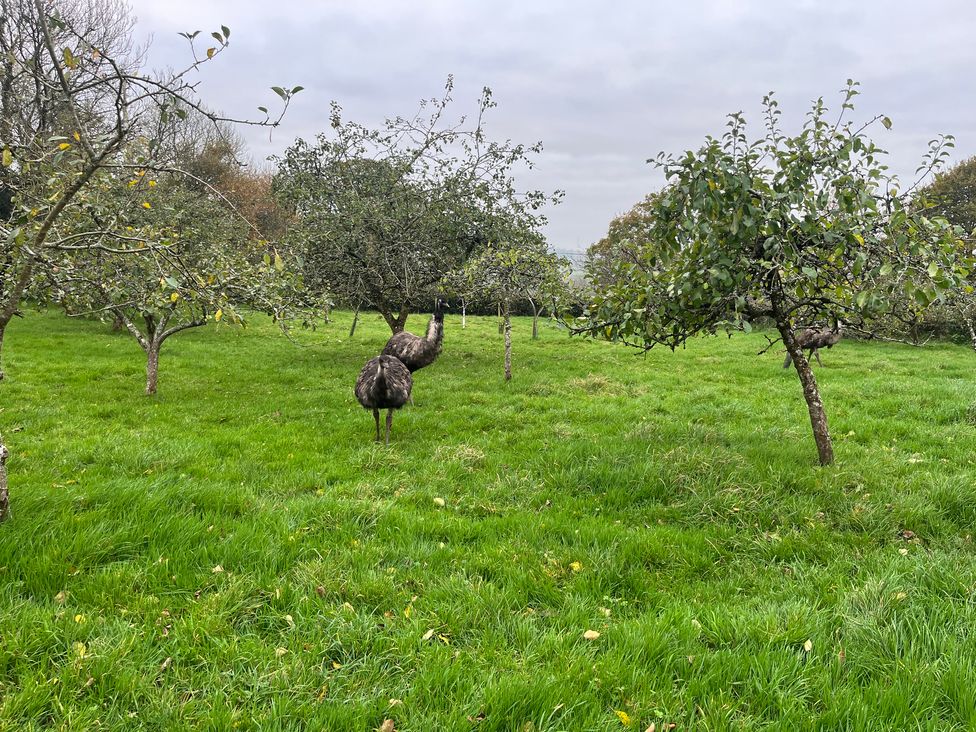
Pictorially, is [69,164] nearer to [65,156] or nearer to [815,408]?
[65,156]

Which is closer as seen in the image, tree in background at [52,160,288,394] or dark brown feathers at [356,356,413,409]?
tree in background at [52,160,288,394]

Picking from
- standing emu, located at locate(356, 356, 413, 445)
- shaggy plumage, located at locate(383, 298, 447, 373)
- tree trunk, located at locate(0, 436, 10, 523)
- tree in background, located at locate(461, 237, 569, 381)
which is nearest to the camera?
tree trunk, located at locate(0, 436, 10, 523)

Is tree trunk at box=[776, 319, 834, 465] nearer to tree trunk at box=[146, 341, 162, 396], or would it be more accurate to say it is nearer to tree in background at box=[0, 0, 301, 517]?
tree in background at box=[0, 0, 301, 517]

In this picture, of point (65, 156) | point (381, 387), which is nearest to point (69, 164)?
point (65, 156)

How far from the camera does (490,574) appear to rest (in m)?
4.54

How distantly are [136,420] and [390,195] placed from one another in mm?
9419

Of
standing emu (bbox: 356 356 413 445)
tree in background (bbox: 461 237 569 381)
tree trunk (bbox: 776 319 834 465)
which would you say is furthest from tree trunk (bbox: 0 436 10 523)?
tree in background (bbox: 461 237 569 381)

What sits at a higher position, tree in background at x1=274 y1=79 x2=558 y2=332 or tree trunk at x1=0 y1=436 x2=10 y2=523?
tree in background at x1=274 y1=79 x2=558 y2=332

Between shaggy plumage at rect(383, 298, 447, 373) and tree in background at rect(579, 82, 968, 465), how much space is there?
20.8 ft

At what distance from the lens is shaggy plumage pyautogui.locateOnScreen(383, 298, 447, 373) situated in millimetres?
12156

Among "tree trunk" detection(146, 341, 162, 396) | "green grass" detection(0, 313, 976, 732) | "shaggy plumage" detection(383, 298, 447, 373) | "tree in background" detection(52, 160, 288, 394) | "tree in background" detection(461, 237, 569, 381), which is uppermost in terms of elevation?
"tree in background" detection(461, 237, 569, 381)

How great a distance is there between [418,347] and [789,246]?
8.33 m

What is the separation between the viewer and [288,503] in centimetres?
575

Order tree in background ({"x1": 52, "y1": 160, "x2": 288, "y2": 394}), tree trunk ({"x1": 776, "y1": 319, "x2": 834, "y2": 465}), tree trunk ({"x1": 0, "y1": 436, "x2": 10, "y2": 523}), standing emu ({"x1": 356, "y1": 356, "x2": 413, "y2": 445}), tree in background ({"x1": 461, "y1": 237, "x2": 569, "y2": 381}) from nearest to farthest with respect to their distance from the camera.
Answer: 1. tree in background ({"x1": 52, "y1": 160, "x2": 288, "y2": 394})
2. tree trunk ({"x1": 0, "y1": 436, "x2": 10, "y2": 523})
3. tree trunk ({"x1": 776, "y1": 319, "x2": 834, "y2": 465})
4. standing emu ({"x1": 356, "y1": 356, "x2": 413, "y2": 445})
5. tree in background ({"x1": 461, "y1": 237, "x2": 569, "y2": 381})
